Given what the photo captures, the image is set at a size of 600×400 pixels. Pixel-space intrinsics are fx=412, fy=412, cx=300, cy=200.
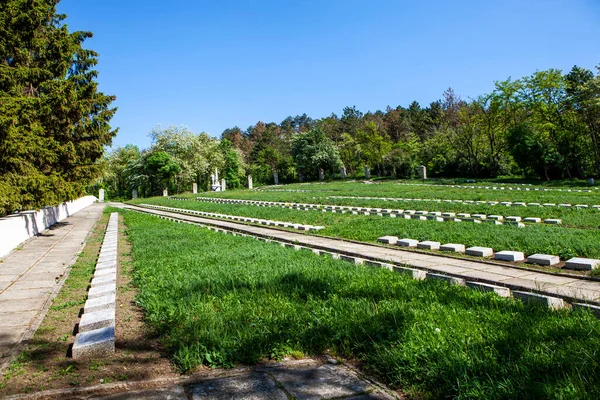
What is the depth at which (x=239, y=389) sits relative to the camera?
9.51 ft

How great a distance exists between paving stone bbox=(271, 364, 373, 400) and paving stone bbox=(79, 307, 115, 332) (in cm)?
198

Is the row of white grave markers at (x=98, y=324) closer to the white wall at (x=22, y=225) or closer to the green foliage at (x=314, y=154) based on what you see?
the white wall at (x=22, y=225)

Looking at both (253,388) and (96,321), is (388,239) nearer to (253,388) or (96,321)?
(96,321)

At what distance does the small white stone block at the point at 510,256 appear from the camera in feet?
21.7

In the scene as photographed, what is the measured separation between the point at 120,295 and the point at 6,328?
1460 millimetres

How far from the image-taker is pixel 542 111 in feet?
96.7

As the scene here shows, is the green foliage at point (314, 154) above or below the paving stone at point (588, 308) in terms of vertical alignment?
above

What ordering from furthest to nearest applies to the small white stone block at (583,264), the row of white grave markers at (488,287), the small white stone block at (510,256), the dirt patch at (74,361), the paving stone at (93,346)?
1. the small white stone block at (510,256)
2. the small white stone block at (583,264)
3. the row of white grave markers at (488,287)
4. the paving stone at (93,346)
5. the dirt patch at (74,361)

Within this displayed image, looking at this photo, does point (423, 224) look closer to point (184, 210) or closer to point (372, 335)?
point (372, 335)

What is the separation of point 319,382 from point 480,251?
16.9ft

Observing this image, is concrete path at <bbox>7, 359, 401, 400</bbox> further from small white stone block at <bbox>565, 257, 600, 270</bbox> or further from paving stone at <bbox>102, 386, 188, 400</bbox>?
small white stone block at <bbox>565, 257, 600, 270</bbox>

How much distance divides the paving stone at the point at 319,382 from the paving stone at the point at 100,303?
2.58m

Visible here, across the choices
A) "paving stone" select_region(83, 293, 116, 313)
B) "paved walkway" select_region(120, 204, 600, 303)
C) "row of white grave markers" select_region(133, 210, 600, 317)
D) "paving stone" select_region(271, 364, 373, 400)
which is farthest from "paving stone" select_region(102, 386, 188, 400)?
"paved walkway" select_region(120, 204, 600, 303)

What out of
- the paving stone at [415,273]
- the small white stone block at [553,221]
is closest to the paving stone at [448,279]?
the paving stone at [415,273]
